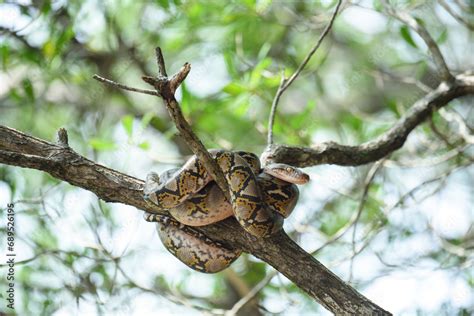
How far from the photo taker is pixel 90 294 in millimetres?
5301

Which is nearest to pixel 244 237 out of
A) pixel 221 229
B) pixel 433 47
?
pixel 221 229

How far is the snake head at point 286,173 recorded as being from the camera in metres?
3.67

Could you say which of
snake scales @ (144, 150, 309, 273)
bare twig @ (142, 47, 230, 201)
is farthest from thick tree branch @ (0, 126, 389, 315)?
bare twig @ (142, 47, 230, 201)

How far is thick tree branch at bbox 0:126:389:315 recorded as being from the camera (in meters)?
3.45

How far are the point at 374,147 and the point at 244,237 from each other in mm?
1440

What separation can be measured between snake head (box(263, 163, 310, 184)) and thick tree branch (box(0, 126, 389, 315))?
0.29m

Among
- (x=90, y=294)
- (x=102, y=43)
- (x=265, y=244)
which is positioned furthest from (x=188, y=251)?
(x=102, y=43)

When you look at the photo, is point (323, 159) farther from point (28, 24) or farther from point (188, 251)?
point (28, 24)

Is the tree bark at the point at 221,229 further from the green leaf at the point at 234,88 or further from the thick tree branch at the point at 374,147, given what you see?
the green leaf at the point at 234,88

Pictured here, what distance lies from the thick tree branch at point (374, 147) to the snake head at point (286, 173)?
201 millimetres

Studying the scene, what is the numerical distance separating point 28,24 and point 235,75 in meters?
1.84

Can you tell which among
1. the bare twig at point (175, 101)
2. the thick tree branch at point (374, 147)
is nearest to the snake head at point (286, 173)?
the thick tree branch at point (374, 147)

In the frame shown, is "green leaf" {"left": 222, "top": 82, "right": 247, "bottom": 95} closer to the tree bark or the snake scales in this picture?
the snake scales

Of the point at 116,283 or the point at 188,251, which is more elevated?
the point at 116,283
